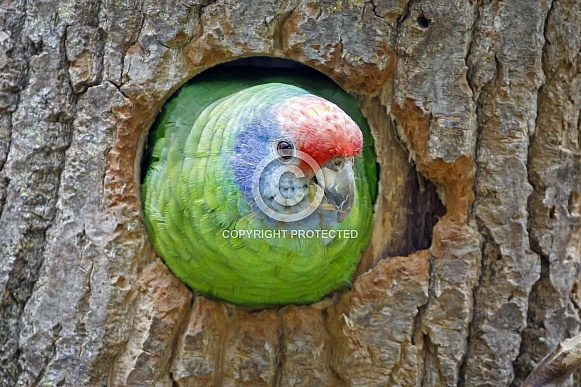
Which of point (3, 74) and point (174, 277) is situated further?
point (174, 277)

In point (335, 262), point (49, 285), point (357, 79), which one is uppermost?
point (357, 79)

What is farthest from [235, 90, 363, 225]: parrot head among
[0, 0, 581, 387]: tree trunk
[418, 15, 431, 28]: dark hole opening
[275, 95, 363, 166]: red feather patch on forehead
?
[418, 15, 431, 28]: dark hole opening

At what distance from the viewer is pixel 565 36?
2357 mm

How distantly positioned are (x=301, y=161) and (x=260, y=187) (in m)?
0.19

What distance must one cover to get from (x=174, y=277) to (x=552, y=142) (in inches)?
61.4

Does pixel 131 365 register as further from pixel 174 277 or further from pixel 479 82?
pixel 479 82

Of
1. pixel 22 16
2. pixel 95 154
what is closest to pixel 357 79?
pixel 95 154

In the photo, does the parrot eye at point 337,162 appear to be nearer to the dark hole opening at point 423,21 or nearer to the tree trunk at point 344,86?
the tree trunk at point 344,86

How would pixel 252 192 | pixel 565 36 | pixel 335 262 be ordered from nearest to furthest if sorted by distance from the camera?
pixel 252 192 → pixel 565 36 → pixel 335 262

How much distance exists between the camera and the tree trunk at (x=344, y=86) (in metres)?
2.29

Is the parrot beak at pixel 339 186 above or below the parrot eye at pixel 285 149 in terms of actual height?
below

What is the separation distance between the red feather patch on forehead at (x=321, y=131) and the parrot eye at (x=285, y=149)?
1.1 inches

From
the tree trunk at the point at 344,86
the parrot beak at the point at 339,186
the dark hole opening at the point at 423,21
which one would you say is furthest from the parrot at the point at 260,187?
the dark hole opening at the point at 423,21

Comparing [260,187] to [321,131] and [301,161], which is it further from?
[321,131]
